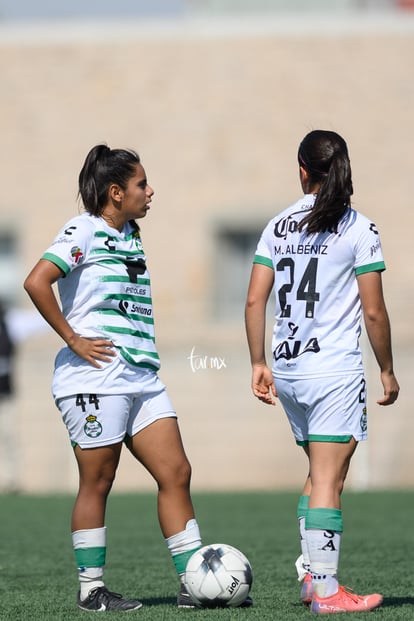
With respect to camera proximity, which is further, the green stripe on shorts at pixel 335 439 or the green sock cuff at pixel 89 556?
the green sock cuff at pixel 89 556

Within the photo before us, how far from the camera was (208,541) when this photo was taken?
30.9 ft

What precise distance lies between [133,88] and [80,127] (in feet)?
3.36

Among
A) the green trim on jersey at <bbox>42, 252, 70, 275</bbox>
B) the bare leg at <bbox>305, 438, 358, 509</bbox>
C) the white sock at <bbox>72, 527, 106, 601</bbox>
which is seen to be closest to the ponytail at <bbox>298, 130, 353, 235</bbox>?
the bare leg at <bbox>305, 438, 358, 509</bbox>

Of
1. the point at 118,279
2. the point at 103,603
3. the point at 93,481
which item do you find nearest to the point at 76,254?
the point at 118,279

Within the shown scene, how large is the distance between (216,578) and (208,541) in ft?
12.4

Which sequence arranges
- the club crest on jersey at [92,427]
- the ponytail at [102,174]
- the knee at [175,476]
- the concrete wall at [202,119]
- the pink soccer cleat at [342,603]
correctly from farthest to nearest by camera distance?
the concrete wall at [202,119], the ponytail at [102,174], the knee at [175,476], the club crest on jersey at [92,427], the pink soccer cleat at [342,603]

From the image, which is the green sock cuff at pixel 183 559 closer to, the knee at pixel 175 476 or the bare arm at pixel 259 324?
the knee at pixel 175 476

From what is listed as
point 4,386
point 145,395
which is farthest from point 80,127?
point 145,395

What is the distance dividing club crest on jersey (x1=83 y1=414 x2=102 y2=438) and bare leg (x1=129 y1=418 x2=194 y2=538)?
0.18 meters

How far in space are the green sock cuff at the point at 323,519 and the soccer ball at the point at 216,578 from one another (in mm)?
447

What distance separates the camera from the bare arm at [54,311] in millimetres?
5574

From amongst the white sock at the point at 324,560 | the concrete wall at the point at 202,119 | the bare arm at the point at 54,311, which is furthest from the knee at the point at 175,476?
the concrete wall at the point at 202,119

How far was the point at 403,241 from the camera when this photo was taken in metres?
21.7

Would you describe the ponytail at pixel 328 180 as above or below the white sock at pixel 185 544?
above
